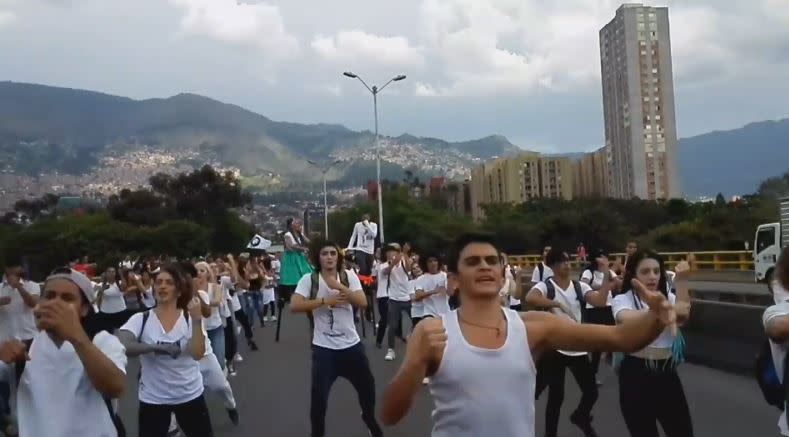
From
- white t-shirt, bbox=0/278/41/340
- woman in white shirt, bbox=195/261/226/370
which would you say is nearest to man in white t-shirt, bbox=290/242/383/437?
woman in white shirt, bbox=195/261/226/370

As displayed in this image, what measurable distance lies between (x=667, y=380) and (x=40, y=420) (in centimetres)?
415

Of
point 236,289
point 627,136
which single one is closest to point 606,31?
point 627,136

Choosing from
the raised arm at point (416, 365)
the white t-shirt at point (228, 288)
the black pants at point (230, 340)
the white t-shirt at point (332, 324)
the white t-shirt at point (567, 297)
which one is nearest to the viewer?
the raised arm at point (416, 365)

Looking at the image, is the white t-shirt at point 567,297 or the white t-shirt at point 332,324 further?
the white t-shirt at point 567,297

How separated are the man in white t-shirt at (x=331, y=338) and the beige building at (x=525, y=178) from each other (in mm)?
160084

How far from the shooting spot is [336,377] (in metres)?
8.96

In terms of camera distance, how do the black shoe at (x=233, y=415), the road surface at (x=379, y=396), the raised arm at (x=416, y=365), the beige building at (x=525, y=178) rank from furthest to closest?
the beige building at (x=525, y=178) < the black shoe at (x=233, y=415) < the road surface at (x=379, y=396) < the raised arm at (x=416, y=365)

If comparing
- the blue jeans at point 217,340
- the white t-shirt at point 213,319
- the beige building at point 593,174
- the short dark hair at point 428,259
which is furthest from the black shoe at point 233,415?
the beige building at point 593,174

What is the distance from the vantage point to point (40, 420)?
423cm

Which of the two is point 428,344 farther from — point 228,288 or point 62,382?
point 228,288

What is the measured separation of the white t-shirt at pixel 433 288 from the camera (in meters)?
14.2

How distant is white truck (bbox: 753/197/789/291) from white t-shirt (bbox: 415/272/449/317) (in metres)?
19.0

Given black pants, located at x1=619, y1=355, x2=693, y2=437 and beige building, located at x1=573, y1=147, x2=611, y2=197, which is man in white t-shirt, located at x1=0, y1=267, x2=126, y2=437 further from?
beige building, located at x1=573, y1=147, x2=611, y2=197

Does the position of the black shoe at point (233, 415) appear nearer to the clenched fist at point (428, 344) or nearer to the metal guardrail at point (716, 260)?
the clenched fist at point (428, 344)
